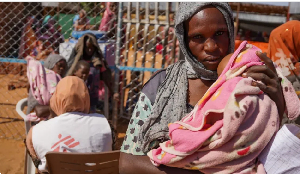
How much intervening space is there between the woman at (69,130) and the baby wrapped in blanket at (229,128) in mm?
1577

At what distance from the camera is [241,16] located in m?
13.8

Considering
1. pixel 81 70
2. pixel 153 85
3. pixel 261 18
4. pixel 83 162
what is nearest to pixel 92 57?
pixel 81 70

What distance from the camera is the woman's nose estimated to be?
149 centimetres

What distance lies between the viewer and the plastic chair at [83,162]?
206 centimetres

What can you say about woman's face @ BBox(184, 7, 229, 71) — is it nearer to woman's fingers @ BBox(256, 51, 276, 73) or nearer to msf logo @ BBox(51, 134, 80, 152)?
woman's fingers @ BBox(256, 51, 276, 73)

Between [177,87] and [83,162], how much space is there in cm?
87

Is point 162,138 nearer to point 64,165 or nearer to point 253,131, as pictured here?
point 253,131

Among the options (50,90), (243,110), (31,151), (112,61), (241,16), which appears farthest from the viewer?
(241,16)

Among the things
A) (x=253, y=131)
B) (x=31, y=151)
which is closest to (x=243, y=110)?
(x=253, y=131)

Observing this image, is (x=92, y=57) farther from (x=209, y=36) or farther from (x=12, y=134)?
(x=209, y=36)

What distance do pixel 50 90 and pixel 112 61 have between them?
186cm

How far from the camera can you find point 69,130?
274 centimetres

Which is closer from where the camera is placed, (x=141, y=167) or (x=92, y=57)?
(x=141, y=167)

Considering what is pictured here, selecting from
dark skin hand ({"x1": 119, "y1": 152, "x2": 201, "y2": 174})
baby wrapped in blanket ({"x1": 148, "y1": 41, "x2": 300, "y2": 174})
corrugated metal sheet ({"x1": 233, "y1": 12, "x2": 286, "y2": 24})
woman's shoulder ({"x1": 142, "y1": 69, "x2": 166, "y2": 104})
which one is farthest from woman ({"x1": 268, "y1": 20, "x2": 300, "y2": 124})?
corrugated metal sheet ({"x1": 233, "y1": 12, "x2": 286, "y2": 24})
